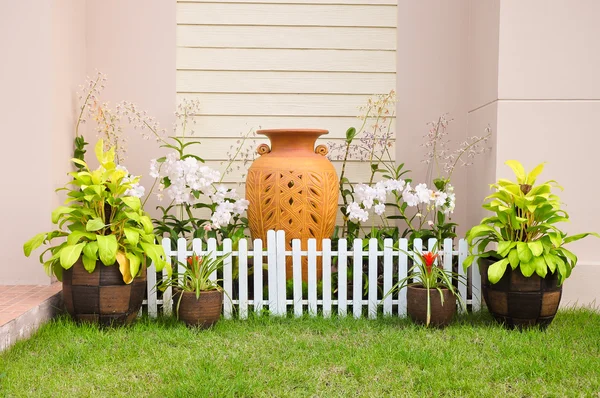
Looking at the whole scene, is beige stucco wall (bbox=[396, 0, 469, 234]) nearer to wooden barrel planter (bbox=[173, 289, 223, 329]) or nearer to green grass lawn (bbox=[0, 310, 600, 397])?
green grass lawn (bbox=[0, 310, 600, 397])

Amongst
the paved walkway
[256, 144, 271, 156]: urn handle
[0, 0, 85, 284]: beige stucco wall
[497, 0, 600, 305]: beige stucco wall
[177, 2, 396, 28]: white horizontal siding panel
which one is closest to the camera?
the paved walkway

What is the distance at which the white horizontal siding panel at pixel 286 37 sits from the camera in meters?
5.39

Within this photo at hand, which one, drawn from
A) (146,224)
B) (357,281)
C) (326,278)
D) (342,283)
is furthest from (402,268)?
(146,224)

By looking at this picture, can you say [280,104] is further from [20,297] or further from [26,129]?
[20,297]

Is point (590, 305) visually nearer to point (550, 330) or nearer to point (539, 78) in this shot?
point (550, 330)

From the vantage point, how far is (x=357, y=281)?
436 cm

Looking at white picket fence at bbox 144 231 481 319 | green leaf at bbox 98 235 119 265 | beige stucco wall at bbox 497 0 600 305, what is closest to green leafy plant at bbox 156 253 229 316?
white picket fence at bbox 144 231 481 319

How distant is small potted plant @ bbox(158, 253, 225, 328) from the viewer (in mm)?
3951

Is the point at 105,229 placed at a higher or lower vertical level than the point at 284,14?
lower

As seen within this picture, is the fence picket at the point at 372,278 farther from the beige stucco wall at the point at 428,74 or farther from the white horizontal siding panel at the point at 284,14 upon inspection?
the white horizontal siding panel at the point at 284,14

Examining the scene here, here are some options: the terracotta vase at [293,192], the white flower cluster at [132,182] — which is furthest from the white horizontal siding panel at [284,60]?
the white flower cluster at [132,182]

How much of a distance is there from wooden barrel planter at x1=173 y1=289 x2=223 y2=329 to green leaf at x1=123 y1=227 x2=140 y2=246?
1.47ft

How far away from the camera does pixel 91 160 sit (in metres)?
5.30

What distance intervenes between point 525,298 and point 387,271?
3.00ft
